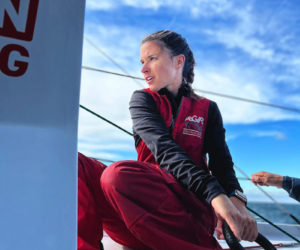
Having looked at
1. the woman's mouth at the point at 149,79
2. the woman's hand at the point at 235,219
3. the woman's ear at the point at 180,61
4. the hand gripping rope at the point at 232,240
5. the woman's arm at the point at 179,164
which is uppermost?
the woman's ear at the point at 180,61

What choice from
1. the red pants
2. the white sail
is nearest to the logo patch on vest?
the red pants

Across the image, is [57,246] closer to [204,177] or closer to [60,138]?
[60,138]

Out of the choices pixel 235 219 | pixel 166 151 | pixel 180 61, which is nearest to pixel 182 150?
pixel 166 151

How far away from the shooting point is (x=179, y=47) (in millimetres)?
834

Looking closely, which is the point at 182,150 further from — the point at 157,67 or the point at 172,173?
the point at 157,67

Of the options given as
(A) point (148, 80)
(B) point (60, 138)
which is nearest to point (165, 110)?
(A) point (148, 80)

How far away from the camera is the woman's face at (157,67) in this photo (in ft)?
2.51

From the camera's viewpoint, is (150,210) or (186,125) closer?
(150,210)

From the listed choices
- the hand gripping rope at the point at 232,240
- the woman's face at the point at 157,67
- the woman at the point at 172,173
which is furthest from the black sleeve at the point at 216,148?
the hand gripping rope at the point at 232,240

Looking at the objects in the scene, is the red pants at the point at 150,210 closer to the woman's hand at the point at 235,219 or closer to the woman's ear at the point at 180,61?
the woman's hand at the point at 235,219

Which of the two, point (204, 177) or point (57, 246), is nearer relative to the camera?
point (57, 246)

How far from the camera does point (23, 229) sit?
270mm

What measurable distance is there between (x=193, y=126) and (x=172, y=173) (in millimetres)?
138

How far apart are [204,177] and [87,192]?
0.84 feet
